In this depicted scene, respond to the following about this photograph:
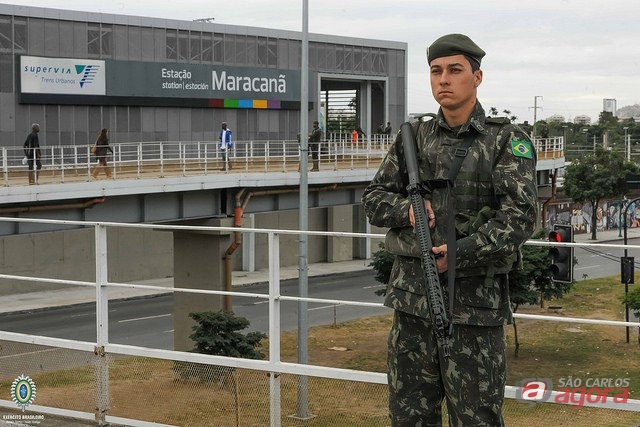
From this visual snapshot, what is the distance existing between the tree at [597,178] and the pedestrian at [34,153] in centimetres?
4248

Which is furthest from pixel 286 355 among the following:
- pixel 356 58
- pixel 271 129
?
pixel 356 58

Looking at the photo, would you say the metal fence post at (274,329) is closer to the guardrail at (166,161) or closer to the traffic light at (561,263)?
the traffic light at (561,263)

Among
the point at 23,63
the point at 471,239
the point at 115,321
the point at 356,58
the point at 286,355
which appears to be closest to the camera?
the point at 471,239

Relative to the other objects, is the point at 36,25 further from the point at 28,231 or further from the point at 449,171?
the point at 449,171

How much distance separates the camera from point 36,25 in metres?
40.3

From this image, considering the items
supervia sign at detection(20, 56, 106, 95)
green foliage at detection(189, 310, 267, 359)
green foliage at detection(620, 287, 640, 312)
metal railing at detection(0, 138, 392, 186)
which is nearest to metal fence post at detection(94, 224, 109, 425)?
green foliage at detection(189, 310, 267, 359)

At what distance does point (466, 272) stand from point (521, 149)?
0.52 metres

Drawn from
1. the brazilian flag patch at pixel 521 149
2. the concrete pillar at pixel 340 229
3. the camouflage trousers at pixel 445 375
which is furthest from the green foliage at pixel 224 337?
the concrete pillar at pixel 340 229

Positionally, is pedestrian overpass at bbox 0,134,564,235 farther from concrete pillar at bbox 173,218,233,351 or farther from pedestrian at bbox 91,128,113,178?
concrete pillar at bbox 173,218,233,351

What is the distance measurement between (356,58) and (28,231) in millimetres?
34797

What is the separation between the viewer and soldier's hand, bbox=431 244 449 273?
→ 3.91 metres

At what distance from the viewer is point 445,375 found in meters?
4.00

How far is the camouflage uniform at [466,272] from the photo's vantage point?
12.9 feet

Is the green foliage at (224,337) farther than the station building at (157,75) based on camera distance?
No
